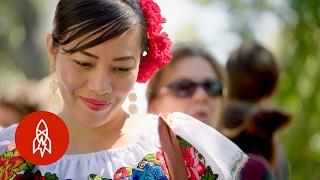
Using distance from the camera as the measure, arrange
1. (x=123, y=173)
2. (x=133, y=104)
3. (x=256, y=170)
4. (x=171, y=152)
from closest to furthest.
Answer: (x=123, y=173), (x=171, y=152), (x=133, y=104), (x=256, y=170)

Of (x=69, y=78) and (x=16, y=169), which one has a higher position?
(x=69, y=78)

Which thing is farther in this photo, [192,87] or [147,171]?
[192,87]

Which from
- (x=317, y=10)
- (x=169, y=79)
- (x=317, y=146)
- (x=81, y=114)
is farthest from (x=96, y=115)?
(x=317, y=146)

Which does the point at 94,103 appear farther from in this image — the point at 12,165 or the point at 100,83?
the point at 12,165

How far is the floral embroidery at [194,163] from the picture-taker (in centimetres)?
263

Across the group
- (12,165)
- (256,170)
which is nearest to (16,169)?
(12,165)

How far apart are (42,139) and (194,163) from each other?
49 centimetres

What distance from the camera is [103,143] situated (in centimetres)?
260

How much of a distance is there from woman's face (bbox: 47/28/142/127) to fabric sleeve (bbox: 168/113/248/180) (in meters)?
0.25

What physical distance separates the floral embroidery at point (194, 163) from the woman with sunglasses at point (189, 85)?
35.2 inches

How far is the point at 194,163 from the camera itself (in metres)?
2.64

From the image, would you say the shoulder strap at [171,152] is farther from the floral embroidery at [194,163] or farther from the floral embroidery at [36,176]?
the floral embroidery at [36,176]

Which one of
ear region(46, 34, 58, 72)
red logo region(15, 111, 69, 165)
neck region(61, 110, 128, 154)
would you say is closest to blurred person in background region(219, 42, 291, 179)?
neck region(61, 110, 128, 154)

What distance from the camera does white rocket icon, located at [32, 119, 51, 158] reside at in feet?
7.88
